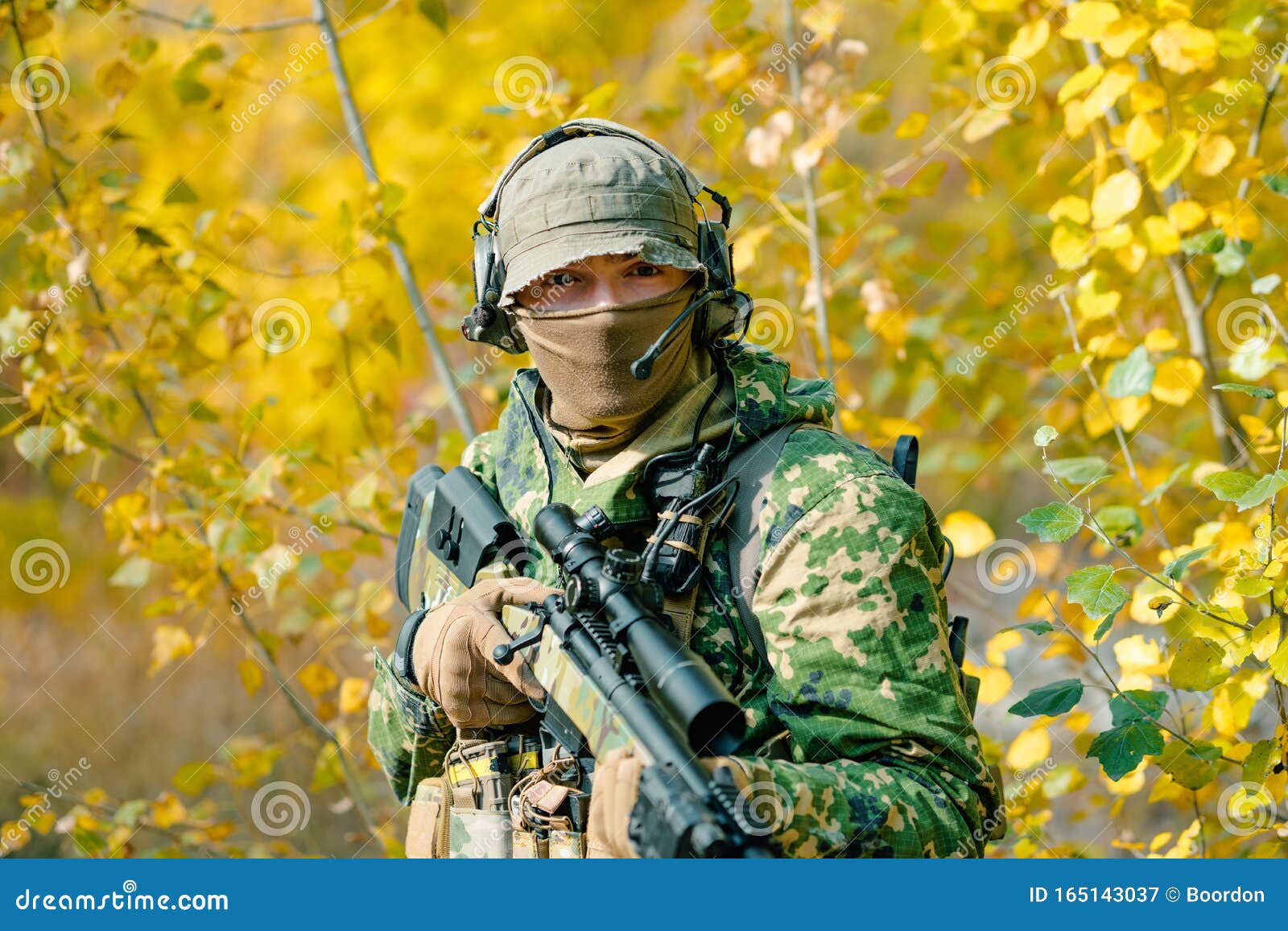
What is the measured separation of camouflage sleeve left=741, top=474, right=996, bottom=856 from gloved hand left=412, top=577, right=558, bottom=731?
506 mm

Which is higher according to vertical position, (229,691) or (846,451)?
(229,691)

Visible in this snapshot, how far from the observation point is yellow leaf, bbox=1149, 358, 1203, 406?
3.61 m

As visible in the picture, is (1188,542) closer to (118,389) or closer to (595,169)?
(595,169)

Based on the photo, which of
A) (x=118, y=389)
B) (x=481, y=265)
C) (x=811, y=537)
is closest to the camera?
(x=811, y=537)

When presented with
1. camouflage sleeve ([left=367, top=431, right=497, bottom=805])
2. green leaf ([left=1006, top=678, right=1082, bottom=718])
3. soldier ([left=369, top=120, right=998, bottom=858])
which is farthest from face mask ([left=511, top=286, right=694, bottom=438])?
green leaf ([left=1006, top=678, right=1082, bottom=718])

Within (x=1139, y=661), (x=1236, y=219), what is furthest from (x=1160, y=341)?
(x=1139, y=661)

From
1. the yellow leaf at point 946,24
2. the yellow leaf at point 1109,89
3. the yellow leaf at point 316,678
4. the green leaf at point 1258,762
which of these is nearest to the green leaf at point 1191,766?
the green leaf at point 1258,762

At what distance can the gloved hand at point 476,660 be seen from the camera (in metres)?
2.47

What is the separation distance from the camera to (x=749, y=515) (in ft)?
7.97

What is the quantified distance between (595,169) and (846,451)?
765mm

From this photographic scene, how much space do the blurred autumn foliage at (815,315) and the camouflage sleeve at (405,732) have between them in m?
1.19

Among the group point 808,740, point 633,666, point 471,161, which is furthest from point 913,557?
point 471,161

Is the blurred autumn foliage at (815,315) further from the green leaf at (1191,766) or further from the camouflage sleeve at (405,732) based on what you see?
the camouflage sleeve at (405,732)

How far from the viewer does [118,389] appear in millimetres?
4406
